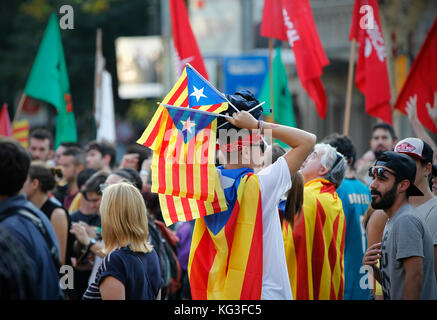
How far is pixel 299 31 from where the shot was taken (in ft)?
28.2

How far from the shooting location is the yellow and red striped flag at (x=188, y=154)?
4219 millimetres

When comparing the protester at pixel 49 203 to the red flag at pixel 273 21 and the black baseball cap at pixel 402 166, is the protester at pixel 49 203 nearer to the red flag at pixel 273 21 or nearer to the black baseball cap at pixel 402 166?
the black baseball cap at pixel 402 166

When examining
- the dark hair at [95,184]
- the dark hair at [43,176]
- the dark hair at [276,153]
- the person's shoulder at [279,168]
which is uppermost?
the person's shoulder at [279,168]

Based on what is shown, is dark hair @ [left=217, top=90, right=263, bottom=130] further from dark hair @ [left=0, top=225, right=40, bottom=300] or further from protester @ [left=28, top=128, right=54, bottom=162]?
protester @ [left=28, top=128, right=54, bottom=162]

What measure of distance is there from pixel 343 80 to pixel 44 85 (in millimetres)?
17426

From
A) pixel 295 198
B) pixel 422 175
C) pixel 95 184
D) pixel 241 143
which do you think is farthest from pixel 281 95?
pixel 241 143

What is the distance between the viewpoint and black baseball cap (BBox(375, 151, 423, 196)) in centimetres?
438

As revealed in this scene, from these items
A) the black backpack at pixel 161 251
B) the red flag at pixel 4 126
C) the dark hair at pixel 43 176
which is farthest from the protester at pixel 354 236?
the red flag at pixel 4 126

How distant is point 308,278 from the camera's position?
582 cm

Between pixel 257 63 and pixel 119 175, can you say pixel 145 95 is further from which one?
pixel 119 175

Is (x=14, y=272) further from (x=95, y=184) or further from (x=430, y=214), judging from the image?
(x=95, y=184)

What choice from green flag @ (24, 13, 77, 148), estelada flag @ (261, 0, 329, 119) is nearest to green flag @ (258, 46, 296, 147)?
estelada flag @ (261, 0, 329, 119)

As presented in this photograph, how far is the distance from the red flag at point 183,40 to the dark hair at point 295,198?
3226 mm
